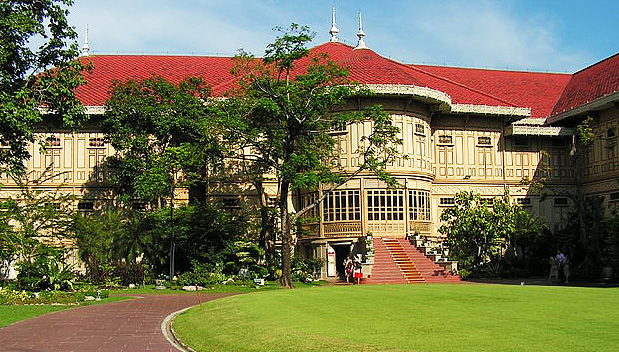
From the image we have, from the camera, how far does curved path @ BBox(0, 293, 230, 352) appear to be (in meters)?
13.0

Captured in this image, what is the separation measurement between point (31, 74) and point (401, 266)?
1700 cm

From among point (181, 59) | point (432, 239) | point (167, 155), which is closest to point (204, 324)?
point (167, 155)

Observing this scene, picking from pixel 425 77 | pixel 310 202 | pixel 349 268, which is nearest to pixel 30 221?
pixel 310 202

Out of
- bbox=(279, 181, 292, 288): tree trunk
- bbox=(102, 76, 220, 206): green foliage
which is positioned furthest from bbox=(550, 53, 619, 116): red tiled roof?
bbox=(102, 76, 220, 206): green foliage

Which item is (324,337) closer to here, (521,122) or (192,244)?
(192,244)

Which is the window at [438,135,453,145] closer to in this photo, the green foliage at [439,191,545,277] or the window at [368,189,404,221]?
the green foliage at [439,191,545,277]

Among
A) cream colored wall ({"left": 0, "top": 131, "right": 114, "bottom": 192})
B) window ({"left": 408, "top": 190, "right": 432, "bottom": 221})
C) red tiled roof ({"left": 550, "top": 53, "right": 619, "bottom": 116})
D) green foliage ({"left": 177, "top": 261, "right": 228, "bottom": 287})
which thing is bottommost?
green foliage ({"left": 177, "top": 261, "right": 228, "bottom": 287})

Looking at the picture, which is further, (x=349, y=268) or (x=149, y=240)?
(x=149, y=240)

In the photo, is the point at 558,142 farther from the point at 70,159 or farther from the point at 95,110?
the point at 70,159

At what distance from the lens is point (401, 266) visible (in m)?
31.1

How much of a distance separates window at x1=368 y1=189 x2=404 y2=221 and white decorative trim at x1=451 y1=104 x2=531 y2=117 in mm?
6450

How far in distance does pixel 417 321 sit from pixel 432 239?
22.9m

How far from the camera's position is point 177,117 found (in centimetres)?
3209

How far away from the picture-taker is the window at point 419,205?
34.5m
